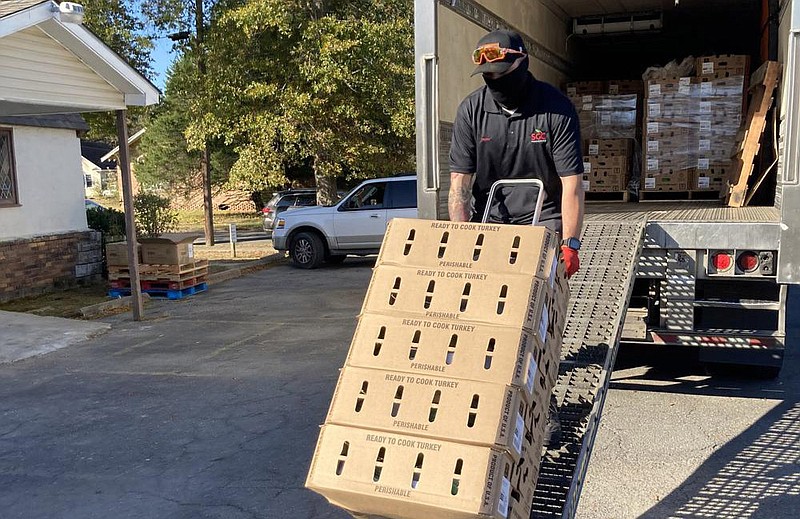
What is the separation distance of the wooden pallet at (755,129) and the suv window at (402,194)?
7.94 m

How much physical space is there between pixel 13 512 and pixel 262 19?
13617 millimetres

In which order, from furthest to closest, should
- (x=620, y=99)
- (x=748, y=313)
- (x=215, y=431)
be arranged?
(x=620, y=99) → (x=215, y=431) → (x=748, y=313)

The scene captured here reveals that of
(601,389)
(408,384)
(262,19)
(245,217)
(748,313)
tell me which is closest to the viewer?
(408,384)

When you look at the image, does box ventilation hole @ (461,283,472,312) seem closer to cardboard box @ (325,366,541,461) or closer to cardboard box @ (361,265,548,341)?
cardboard box @ (361,265,548,341)

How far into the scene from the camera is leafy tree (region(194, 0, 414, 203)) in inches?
625

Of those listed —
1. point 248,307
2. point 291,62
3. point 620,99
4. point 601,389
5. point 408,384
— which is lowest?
point 248,307

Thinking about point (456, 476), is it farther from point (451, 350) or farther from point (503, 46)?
point (503, 46)

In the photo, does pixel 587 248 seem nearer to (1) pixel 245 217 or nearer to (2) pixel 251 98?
(2) pixel 251 98

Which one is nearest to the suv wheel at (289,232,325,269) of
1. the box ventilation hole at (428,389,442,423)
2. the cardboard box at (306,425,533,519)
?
the cardboard box at (306,425,533,519)

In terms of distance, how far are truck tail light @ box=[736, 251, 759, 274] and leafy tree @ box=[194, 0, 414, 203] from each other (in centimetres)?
1190

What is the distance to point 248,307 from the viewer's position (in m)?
11.0

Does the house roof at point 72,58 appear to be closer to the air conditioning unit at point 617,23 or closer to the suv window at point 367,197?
the suv window at point 367,197

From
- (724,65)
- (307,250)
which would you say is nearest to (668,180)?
(724,65)

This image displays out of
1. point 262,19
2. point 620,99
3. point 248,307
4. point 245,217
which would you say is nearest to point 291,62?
point 262,19
